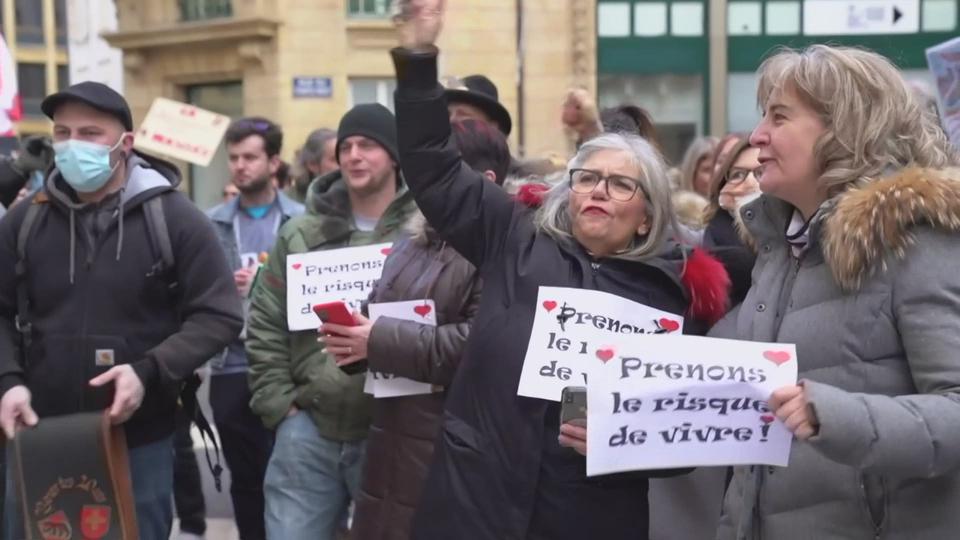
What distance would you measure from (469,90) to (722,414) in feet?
9.28

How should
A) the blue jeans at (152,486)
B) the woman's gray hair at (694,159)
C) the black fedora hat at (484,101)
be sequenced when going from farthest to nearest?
the woman's gray hair at (694,159) < the black fedora hat at (484,101) < the blue jeans at (152,486)

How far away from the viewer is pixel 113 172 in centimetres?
426

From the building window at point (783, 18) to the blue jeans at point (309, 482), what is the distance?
18969 mm

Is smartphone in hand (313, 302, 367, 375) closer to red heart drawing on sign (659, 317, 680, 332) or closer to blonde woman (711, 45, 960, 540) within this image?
red heart drawing on sign (659, 317, 680, 332)

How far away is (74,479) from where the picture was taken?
4.02 meters

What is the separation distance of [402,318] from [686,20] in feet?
62.7

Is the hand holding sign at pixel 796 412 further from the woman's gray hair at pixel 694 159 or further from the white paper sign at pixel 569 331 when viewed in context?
the woman's gray hair at pixel 694 159

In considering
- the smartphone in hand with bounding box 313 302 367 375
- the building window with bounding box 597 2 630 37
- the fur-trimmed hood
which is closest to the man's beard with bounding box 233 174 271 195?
the smartphone in hand with bounding box 313 302 367 375

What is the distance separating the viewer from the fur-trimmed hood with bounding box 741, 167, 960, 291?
2.57m

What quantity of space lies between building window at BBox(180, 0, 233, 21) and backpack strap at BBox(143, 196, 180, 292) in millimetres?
19930

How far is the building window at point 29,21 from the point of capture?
146 ft

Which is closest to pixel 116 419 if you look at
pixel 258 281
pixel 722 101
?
pixel 258 281

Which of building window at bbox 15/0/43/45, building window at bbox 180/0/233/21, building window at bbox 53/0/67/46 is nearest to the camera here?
building window at bbox 180/0/233/21

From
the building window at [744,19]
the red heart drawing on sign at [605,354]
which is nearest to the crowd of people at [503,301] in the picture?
the red heart drawing on sign at [605,354]
